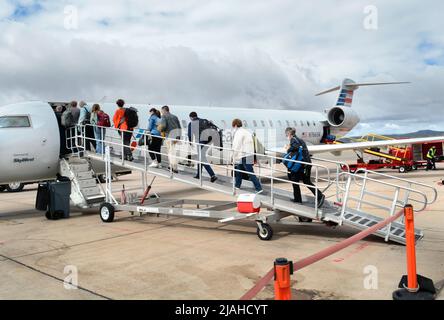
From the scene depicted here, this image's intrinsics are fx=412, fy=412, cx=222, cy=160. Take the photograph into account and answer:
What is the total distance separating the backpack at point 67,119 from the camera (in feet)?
38.0

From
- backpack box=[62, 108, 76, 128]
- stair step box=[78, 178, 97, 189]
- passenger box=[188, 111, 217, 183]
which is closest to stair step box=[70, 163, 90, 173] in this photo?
stair step box=[78, 178, 97, 189]

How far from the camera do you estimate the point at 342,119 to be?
26375 mm

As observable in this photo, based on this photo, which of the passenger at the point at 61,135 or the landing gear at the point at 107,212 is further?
the passenger at the point at 61,135

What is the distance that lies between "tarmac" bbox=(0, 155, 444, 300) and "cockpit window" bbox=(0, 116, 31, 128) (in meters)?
2.66

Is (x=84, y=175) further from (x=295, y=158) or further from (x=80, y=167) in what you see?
(x=295, y=158)

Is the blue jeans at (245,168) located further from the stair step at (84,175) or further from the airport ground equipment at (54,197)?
the airport ground equipment at (54,197)

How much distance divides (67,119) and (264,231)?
6.73m

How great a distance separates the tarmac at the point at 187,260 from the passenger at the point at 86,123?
248 centimetres

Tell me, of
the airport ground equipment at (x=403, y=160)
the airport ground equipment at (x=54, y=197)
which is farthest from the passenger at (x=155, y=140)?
the airport ground equipment at (x=403, y=160)

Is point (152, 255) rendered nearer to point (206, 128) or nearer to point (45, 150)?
point (206, 128)

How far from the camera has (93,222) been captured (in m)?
10.8

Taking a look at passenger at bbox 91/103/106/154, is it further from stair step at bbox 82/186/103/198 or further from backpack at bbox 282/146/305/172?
backpack at bbox 282/146/305/172

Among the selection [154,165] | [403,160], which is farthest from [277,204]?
[403,160]

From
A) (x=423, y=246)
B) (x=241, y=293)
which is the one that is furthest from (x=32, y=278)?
(x=423, y=246)
